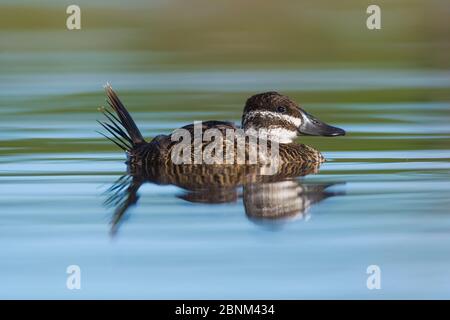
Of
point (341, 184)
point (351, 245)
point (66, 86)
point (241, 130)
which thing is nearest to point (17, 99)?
point (66, 86)

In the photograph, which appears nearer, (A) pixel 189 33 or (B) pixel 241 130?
(B) pixel 241 130

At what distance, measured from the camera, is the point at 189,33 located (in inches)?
981

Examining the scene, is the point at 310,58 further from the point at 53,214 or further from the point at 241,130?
the point at 53,214

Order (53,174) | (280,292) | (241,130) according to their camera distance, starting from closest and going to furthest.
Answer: (280,292) < (53,174) < (241,130)

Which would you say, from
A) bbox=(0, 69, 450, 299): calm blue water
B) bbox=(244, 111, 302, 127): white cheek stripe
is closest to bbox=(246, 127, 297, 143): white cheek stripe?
bbox=(244, 111, 302, 127): white cheek stripe

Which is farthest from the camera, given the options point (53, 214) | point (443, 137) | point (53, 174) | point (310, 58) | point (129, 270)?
point (310, 58)

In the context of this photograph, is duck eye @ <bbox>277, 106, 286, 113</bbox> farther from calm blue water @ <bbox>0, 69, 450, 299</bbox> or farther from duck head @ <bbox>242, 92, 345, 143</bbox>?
calm blue water @ <bbox>0, 69, 450, 299</bbox>

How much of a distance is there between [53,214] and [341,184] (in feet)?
8.75

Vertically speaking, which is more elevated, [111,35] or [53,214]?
[111,35]

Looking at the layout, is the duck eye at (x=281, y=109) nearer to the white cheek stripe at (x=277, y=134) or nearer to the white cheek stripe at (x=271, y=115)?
the white cheek stripe at (x=271, y=115)

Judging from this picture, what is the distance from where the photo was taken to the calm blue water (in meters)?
7.94

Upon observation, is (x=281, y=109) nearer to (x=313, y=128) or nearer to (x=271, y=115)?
(x=271, y=115)

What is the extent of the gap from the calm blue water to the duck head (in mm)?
343

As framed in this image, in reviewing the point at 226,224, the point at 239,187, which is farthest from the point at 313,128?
the point at 226,224
